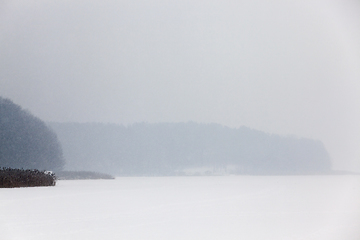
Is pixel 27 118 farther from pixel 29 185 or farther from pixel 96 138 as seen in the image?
pixel 29 185

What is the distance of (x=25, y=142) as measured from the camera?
114ft

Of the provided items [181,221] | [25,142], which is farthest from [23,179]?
[25,142]

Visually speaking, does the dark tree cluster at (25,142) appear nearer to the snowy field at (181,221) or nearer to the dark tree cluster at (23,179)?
the dark tree cluster at (23,179)

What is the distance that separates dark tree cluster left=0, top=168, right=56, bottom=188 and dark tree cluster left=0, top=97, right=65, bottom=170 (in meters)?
17.3

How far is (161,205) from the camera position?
905 cm

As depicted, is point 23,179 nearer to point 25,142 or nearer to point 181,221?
point 181,221

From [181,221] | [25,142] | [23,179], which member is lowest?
[181,221]

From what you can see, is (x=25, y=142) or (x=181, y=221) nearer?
(x=181, y=221)

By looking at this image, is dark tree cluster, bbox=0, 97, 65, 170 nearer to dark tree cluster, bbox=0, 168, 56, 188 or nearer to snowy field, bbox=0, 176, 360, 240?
dark tree cluster, bbox=0, 168, 56, 188

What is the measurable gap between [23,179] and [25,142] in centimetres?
1930

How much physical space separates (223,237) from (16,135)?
110 ft

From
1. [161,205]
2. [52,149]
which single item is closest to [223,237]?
[161,205]

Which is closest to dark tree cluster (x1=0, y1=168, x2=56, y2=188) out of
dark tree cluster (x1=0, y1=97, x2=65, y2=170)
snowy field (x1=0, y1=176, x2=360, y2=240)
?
snowy field (x1=0, y1=176, x2=360, y2=240)

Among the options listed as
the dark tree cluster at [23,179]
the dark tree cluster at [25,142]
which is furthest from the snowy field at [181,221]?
the dark tree cluster at [25,142]
